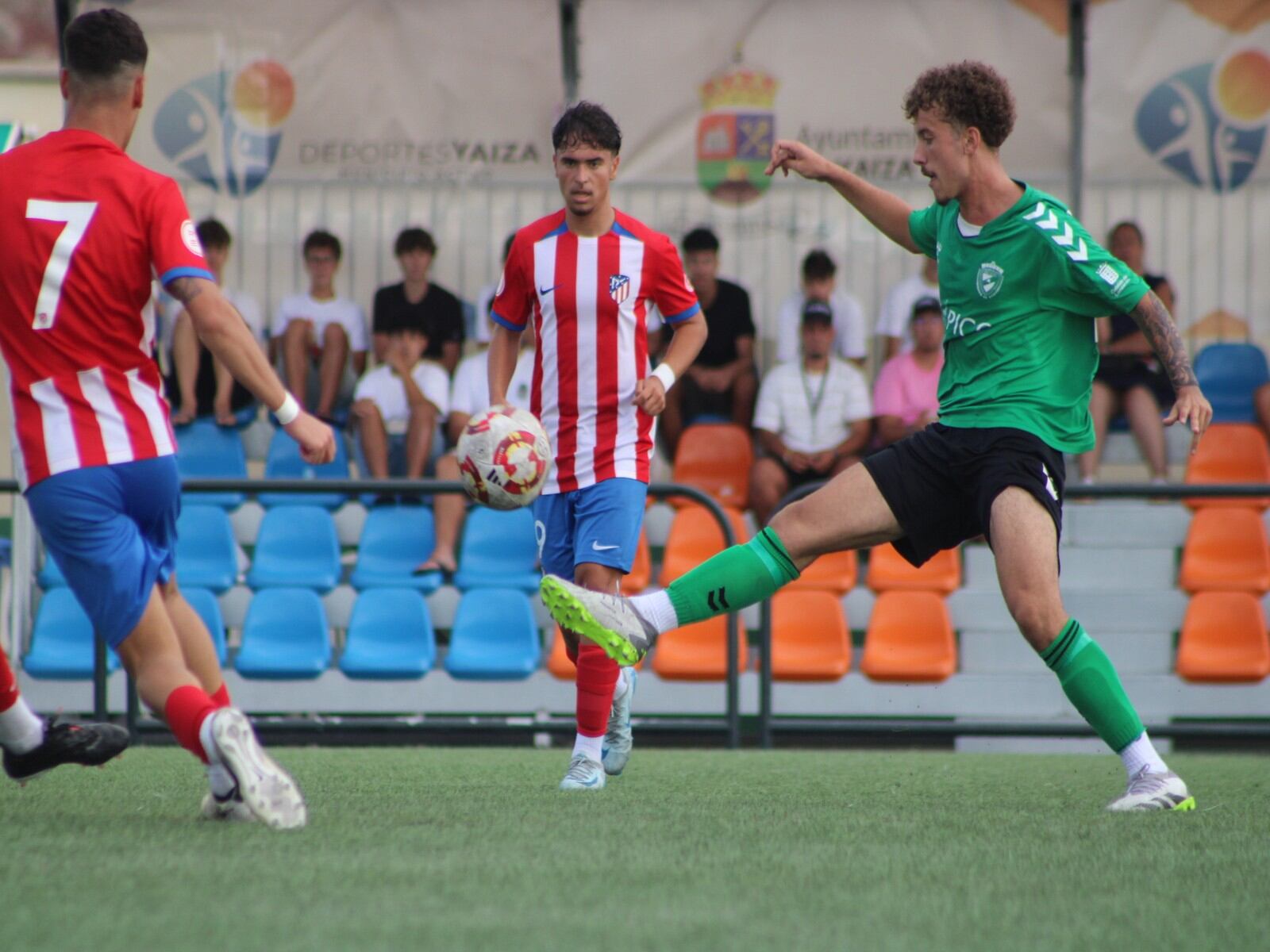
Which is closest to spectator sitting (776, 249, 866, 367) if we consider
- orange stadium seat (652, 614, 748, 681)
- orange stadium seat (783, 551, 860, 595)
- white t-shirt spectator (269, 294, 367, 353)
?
orange stadium seat (783, 551, 860, 595)

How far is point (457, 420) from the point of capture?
32.7ft

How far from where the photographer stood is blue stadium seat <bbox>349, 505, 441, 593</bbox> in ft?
31.2

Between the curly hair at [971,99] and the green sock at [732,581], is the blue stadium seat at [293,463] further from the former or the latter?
the curly hair at [971,99]

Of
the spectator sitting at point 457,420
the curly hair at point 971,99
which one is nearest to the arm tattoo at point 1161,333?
the curly hair at point 971,99

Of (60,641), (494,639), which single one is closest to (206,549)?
(60,641)

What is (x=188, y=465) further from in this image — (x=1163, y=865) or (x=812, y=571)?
(x=1163, y=865)

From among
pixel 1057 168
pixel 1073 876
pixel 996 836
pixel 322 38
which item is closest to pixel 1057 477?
pixel 996 836

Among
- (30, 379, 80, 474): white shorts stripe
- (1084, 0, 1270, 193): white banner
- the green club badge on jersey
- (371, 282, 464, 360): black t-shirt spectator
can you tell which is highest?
(1084, 0, 1270, 193): white banner

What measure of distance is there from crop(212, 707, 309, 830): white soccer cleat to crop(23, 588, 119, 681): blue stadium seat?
17.6 ft

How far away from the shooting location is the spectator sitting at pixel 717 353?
33.7ft

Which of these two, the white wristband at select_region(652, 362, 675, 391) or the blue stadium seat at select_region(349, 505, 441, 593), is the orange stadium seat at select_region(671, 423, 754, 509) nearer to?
the blue stadium seat at select_region(349, 505, 441, 593)

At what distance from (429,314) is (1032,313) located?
6.46 meters

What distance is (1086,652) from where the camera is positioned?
4621 millimetres

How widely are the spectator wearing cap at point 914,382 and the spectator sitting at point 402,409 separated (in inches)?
112
